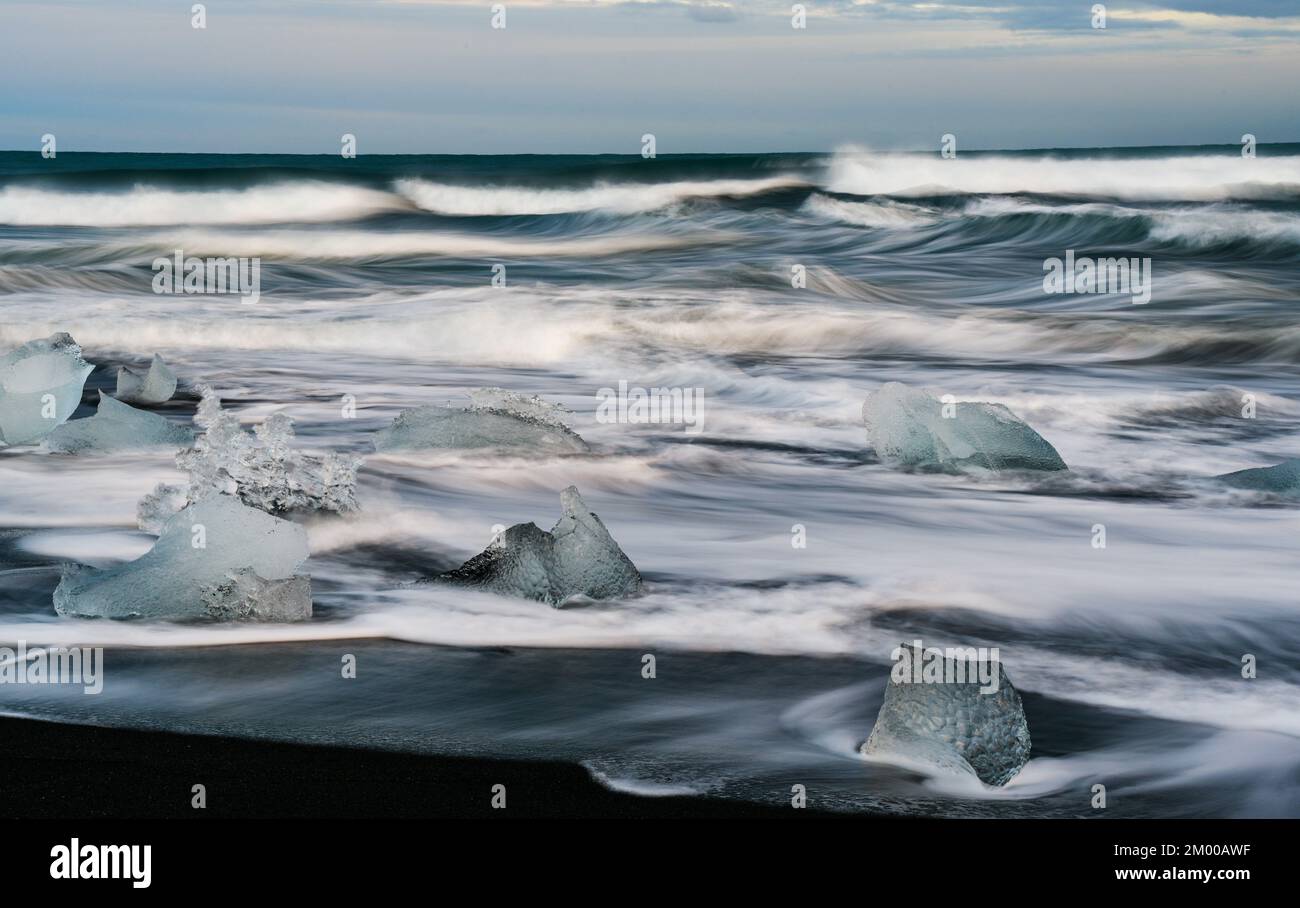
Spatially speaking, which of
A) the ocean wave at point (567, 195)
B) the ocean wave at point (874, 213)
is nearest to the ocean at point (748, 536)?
the ocean wave at point (874, 213)

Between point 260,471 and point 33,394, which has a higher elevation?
point 33,394

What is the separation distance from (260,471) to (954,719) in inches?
109

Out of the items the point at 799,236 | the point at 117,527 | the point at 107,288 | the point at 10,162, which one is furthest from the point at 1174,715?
the point at 10,162

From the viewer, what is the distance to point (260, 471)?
4.93m

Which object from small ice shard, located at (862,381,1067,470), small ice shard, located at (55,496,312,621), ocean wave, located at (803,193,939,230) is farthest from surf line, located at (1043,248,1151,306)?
small ice shard, located at (55,496,312,621)

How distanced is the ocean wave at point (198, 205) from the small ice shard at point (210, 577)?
2507cm

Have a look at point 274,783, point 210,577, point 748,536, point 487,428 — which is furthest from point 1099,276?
point 274,783

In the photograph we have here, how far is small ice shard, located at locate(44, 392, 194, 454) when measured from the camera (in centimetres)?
643

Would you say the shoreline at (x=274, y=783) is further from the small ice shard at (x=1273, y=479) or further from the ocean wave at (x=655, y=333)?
the ocean wave at (x=655, y=333)

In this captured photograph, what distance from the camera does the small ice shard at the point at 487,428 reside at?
252 inches

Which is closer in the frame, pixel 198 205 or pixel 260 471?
pixel 260 471

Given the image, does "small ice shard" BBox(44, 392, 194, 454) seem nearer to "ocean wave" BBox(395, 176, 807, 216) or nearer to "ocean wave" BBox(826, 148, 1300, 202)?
"ocean wave" BBox(395, 176, 807, 216)

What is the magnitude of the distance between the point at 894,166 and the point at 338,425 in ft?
80.6

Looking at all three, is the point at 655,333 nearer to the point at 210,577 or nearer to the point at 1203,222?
the point at 210,577
